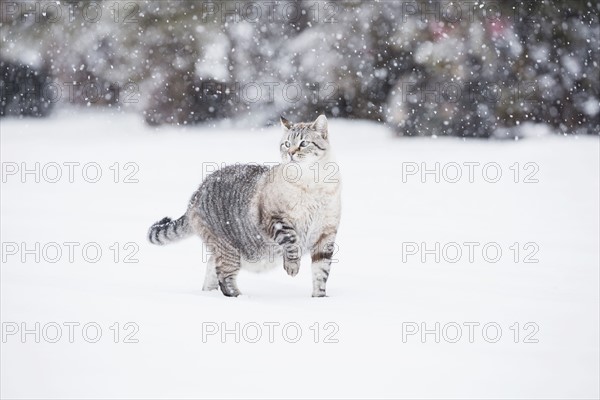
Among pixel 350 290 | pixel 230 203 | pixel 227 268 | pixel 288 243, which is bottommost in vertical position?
pixel 350 290

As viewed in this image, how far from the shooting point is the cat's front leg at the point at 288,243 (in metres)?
5.07

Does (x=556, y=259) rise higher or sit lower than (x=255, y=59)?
lower

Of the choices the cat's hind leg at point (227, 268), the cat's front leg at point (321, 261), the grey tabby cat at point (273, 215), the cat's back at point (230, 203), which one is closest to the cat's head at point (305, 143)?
the grey tabby cat at point (273, 215)

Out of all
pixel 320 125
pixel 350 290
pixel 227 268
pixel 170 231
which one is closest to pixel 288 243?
pixel 227 268

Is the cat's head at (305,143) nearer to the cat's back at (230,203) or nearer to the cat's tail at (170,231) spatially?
the cat's back at (230,203)

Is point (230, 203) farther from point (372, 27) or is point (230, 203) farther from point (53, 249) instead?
point (372, 27)

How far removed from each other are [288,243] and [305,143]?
0.76 meters

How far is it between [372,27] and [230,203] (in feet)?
24.7

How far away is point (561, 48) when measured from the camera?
11523 mm

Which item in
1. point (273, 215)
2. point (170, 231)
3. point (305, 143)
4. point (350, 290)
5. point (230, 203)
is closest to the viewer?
point (273, 215)

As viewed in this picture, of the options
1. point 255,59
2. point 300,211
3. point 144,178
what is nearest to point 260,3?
point 255,59

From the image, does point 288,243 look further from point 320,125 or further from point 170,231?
point 170,231

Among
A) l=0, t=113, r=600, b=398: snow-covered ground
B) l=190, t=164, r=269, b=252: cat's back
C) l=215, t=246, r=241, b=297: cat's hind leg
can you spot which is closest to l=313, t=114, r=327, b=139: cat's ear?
l=190, t=164, r=269, b=252: cat's back

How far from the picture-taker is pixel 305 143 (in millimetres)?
5309
